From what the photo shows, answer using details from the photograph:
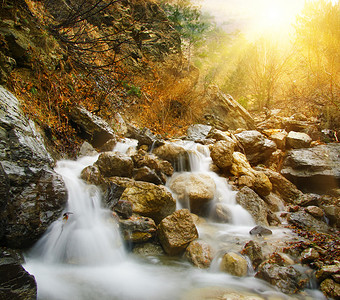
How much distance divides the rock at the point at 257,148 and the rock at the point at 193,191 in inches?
124

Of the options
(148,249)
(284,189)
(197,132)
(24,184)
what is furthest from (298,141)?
(24,184)

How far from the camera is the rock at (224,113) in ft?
37.4

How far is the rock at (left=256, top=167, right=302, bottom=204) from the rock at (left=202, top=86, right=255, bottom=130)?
5272mm

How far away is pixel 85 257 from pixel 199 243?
1.80 metres

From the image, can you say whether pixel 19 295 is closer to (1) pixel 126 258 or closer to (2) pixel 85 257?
(2) pixel 85 257

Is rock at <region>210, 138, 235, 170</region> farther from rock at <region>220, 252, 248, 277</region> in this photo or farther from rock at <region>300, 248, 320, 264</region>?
rock at <region>220, 252, 248, 277</region>

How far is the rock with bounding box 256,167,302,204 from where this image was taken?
20.0 ft

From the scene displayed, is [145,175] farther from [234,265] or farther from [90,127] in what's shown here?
[234,265]

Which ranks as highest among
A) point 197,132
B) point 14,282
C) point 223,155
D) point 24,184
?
point 197,132

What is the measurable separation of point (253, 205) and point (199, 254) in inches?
98.8

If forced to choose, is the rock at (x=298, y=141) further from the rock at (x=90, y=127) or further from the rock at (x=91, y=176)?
the rock at (x=91, y=176)

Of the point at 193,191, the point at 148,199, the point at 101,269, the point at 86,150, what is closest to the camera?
the point at 101,269

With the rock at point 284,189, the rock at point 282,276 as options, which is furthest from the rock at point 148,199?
the rock at point 284,189

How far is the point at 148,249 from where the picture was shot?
3.27 meters
